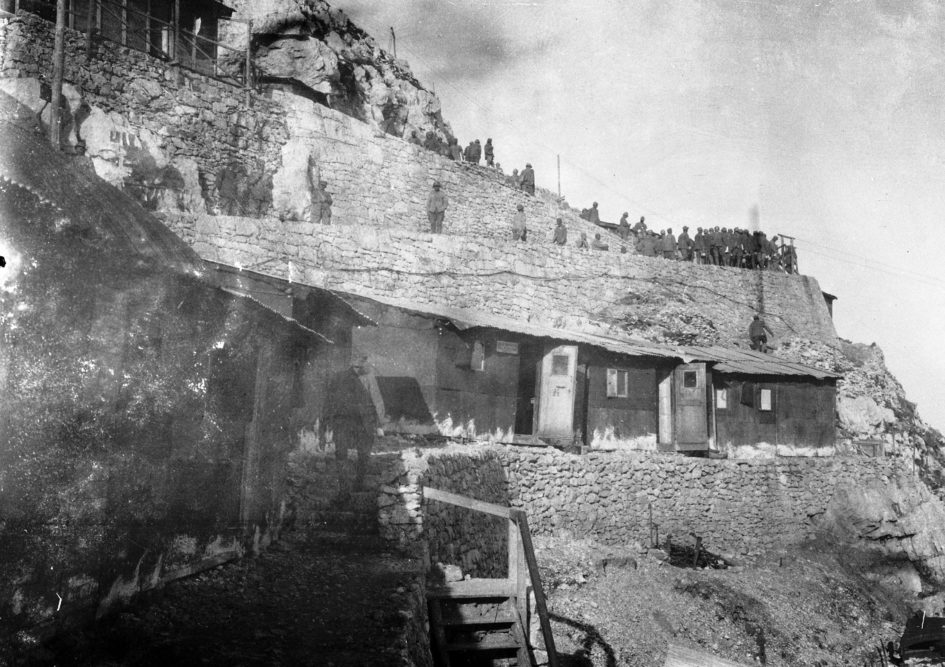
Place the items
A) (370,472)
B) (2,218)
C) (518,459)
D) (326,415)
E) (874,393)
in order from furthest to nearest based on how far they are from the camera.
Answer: (874,393), (518,459), (326,415), (370,472), (2,218)

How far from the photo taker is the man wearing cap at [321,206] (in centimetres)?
2228

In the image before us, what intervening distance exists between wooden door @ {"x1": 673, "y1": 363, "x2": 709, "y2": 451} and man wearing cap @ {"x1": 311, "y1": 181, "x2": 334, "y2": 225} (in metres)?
11.6

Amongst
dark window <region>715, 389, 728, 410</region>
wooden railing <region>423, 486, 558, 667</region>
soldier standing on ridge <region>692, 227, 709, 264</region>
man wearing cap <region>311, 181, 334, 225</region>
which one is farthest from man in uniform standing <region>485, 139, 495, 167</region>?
wooden railing <region>423, 486, 558, 667</region>

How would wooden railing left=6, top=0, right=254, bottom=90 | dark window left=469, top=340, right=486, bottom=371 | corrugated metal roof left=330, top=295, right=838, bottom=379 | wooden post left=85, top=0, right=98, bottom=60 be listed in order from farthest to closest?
wooden railing left=6, top=0, right=254, bottom=90, wooden post left=85, top=0, right=98, bottom=60, dark window left=469, top=340, right=486, bottom=371, corrugated metal roof left=330, top=295, right=838, bottom=379

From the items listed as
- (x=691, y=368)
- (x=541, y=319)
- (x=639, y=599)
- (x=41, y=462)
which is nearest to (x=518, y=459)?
(x=639, y=599)

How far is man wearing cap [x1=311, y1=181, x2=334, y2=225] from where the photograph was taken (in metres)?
22.3

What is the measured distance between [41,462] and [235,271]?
505 centimetres

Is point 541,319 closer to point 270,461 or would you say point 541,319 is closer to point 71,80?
point 270,461

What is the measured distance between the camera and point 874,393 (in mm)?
26922

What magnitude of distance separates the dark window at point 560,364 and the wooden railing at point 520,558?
8.24 m

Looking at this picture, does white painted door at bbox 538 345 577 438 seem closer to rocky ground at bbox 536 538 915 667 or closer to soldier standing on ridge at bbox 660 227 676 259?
rocky ground at bbox 536 538 915 667

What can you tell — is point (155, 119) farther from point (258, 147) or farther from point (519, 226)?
point (519, 226)

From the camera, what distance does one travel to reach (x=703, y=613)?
13750 mm

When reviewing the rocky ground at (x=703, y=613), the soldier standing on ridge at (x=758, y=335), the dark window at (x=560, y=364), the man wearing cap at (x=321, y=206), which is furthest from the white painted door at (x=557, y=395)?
the soldier standing on ridge at (x=758, y=335)
